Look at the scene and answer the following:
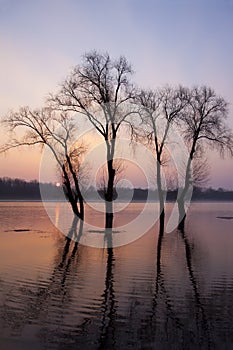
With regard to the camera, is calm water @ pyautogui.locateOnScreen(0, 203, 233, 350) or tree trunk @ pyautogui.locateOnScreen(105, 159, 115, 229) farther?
tree trunk @ pyautogui.locateOnScreen(105, 159, 115, 229)

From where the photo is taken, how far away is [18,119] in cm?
3456

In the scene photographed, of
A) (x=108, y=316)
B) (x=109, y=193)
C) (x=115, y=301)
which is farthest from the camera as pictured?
(x=109, y=193)

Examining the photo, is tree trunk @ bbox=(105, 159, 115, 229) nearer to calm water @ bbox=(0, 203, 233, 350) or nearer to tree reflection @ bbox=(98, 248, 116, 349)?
calm water @ bbox=(0, 203, 233, 350)

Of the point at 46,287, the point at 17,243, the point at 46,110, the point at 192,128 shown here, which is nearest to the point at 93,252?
the point at 17,243

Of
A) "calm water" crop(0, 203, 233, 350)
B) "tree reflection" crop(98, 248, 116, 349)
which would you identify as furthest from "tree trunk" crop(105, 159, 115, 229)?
"tree reflection" crop(98, 248, 116, 349)

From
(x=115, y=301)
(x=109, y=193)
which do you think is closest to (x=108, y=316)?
(x=115, y=301)

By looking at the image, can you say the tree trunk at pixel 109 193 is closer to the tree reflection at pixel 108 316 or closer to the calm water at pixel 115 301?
the calm water at pixel 115 301

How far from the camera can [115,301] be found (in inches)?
392

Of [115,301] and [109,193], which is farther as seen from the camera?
[109,193]

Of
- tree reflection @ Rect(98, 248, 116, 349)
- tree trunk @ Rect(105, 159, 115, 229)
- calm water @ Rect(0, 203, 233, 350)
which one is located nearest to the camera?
tree reflection @ Rect(98, 248, 116, 349)

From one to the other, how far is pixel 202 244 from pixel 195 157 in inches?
647

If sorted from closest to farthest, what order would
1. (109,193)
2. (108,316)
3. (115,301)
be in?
(108,316) → (115,301) → (109,193)

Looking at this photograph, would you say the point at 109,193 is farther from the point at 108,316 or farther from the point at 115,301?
the point at 108,316

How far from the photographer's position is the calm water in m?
7.31
